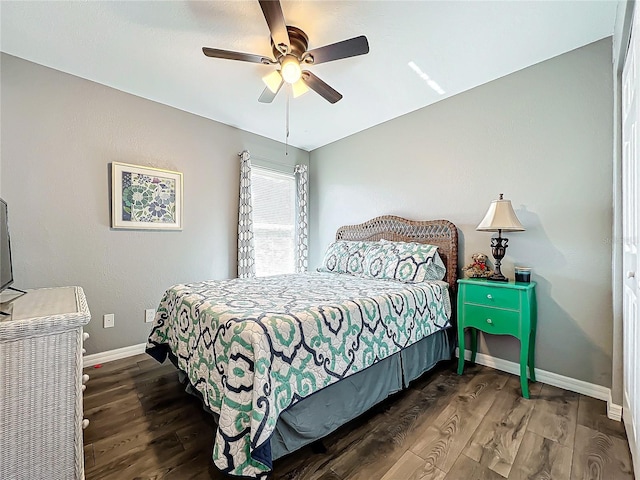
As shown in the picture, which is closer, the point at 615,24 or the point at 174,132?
the point at 615,24

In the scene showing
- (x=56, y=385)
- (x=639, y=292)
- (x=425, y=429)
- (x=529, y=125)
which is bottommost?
(x=425, y=429)

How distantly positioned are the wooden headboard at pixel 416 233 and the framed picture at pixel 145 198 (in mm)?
2092

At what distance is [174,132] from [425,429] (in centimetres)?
351

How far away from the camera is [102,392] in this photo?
6.98 ft

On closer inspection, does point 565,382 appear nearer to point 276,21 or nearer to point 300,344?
point 300,344

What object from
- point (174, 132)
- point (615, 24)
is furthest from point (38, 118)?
point (615, 24)

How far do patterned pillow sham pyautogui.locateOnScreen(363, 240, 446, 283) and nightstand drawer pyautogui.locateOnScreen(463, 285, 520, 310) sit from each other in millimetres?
358

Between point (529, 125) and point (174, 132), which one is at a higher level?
point (174, 132)

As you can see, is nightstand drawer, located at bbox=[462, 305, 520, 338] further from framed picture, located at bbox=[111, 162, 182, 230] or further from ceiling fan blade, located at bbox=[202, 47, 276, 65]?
framed picture, located at bbox=[111, 162, 182, 230]

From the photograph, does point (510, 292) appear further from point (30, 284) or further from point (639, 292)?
point (30, 284)

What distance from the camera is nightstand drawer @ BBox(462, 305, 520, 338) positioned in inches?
83.9

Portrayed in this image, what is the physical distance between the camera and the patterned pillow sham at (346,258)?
3.12m

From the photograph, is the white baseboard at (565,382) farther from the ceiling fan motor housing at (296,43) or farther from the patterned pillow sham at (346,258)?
the ceiling fan motor housing at (296,43)

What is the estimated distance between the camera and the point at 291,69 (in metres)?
1.90
